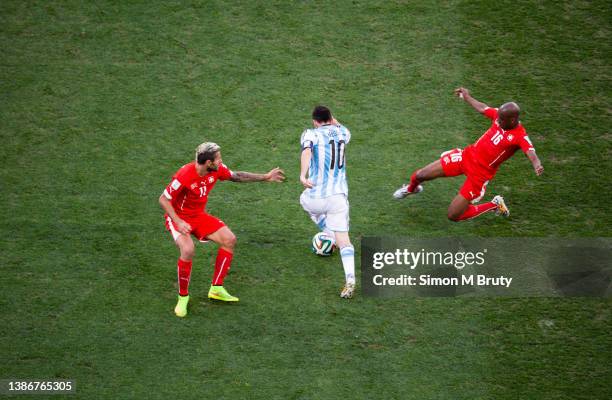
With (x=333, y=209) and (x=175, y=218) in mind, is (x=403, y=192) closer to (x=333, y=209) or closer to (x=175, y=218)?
(x=333, y=209)

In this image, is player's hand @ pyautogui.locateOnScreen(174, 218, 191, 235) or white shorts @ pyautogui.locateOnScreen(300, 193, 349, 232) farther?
white shorts @ pyautogui.locateOnScreen(300, 193, 349, 232)

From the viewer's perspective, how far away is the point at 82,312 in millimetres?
8680

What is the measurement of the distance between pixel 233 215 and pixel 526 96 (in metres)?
4.89

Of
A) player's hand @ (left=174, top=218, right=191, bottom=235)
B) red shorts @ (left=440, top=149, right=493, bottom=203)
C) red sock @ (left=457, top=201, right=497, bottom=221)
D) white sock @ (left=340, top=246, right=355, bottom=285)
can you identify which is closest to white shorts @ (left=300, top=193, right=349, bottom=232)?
white sock @ (left=340, top=246, right=355, bottom=285)

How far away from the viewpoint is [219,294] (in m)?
8.80

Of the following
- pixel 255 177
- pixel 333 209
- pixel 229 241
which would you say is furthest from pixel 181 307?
pixel 333 209

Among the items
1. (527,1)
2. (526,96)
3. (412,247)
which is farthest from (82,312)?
(527,1)

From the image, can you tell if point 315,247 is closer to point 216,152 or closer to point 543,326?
point 216,152

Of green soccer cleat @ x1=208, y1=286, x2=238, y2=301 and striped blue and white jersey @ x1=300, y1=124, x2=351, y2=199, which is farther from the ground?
striped blue and white jersey @ x1=300, y1=124, x2=351, y2=199

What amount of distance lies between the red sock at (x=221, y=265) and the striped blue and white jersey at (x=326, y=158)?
119 cm

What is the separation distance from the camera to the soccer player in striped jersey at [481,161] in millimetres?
9531

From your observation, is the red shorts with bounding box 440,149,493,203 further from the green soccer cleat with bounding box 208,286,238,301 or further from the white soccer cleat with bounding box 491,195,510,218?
the green soccer cleat with bounding box 208,286,238,301

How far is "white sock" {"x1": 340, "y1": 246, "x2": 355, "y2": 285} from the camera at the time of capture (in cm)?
874

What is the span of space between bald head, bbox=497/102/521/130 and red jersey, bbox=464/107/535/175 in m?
0.07
